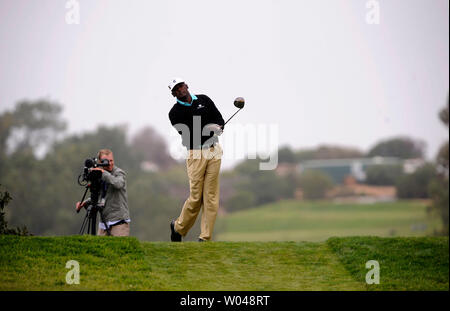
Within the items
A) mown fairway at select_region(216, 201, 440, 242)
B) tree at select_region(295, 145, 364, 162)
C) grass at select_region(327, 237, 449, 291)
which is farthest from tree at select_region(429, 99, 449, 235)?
tree at select_region(295, 145, 364, 162)

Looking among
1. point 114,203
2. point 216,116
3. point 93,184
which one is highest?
point 216,116

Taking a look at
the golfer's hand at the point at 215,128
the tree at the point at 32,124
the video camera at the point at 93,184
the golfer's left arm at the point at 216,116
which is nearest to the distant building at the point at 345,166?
the tree at the point at 32,124

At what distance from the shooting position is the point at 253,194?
124562 mm

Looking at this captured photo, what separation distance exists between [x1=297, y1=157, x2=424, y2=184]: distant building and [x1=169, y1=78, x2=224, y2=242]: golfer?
11204 centimetres

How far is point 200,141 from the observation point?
1010 cm

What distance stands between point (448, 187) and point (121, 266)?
5594 cm

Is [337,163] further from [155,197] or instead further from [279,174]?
[155,197]

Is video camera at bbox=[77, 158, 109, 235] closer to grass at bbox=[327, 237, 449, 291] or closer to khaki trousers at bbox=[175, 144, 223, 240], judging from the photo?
khaki trousers at bbox=[175, 144, 223, 240]

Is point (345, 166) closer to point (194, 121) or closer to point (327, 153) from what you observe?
point (327, 153)

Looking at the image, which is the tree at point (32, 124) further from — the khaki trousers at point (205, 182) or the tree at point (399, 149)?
the khaki trousers at point (205, 182)

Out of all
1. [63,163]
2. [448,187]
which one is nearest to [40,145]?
[63,163]

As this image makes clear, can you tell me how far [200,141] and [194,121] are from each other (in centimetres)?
30

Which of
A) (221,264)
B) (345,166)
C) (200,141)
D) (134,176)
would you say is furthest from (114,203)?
(345,166)

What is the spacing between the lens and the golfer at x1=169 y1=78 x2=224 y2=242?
10078 mm
